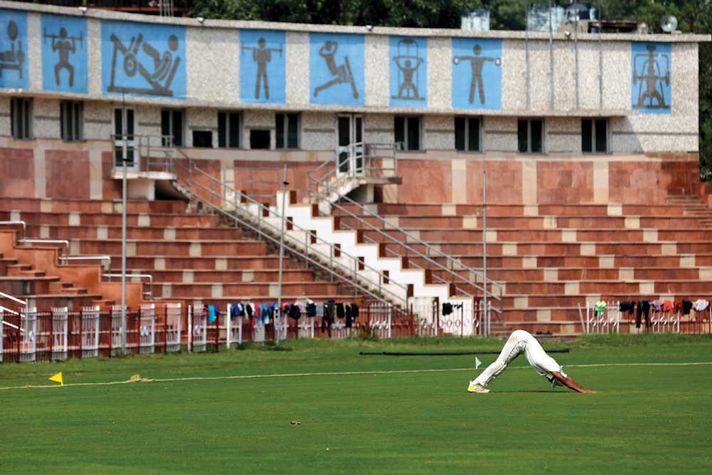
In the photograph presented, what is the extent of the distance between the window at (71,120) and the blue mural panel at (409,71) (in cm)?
1039

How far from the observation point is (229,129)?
55312 mm

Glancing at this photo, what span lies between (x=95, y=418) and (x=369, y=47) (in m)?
36.0

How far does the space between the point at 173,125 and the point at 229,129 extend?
1.86m

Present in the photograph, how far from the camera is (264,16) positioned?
65.4 m

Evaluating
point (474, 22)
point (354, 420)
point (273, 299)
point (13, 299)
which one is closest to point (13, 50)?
point (273, 299)

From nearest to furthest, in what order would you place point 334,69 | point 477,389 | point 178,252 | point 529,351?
point 529,351
point 477,389
point 178,252
point 334,69

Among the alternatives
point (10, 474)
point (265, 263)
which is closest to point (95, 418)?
point (10, 474)

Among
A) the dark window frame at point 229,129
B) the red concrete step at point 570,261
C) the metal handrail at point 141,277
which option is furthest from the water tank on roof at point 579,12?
the metal handrail at point 141,277

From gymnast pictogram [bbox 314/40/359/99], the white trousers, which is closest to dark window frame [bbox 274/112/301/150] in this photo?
gymnast pictogram [bbox 314/40/359/99]

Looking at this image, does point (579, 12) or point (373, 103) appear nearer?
point (373, 103)

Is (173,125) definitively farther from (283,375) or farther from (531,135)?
(283,375)

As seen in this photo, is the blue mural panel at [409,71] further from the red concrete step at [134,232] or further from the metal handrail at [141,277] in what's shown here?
the metal handrail at [141,277]

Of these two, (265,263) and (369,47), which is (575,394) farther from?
(369,47)

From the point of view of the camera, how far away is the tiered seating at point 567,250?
4884 cm
